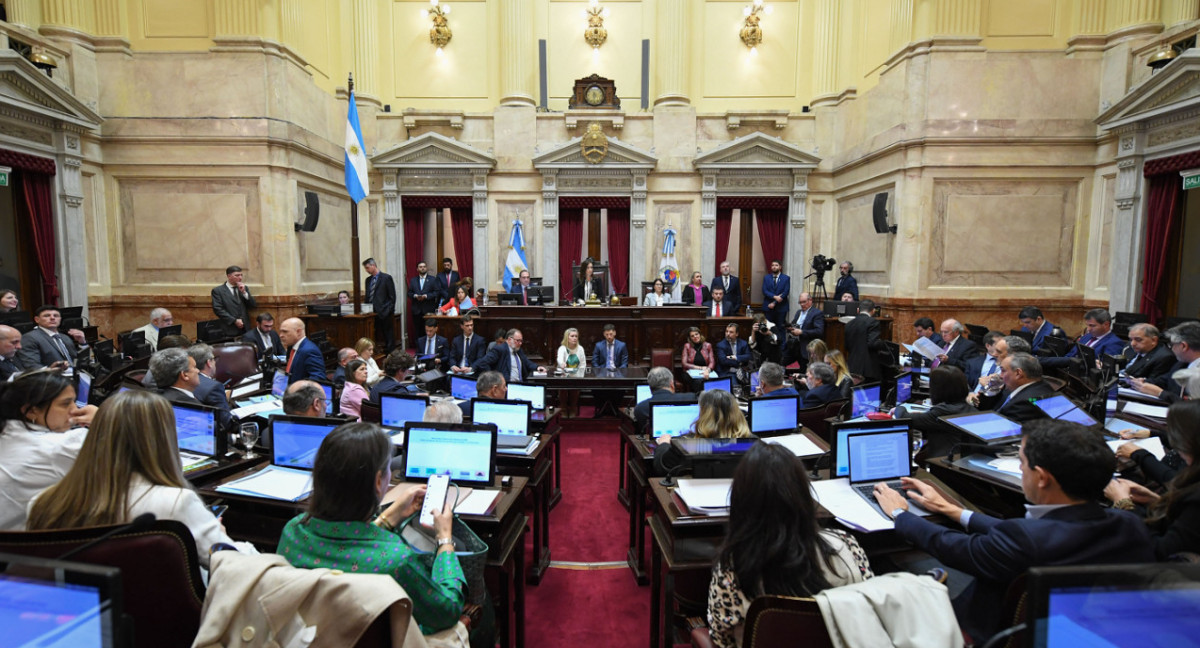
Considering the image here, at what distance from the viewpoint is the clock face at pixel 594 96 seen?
1156 centimetres

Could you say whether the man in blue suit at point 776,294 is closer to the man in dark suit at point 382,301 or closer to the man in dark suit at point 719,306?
the man in dark suit at point 719,306

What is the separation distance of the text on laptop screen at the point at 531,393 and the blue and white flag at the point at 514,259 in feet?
21.5

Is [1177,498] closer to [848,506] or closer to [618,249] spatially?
[848,506]

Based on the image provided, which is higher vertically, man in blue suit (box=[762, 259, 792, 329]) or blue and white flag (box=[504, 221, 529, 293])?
blue and white flag (box=[504, 221, 529, 293])

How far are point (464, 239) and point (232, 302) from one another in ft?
15.6

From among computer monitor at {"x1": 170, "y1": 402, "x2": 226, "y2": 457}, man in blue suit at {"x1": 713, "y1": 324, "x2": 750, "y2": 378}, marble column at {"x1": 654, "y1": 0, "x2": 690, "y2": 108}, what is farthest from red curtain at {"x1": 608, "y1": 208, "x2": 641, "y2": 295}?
computer monitor at {"x1": 170, "y1": 402, "x2": 226, "y2": 457}

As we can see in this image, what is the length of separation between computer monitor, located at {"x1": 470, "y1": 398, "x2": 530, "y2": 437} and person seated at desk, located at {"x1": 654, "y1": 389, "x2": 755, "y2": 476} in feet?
2.88

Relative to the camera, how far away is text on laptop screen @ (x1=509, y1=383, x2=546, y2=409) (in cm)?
461

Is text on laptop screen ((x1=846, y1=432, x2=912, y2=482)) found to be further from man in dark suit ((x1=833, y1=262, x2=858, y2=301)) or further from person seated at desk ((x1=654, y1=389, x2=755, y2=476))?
man in dark suit ((x1=833, y1=262, x2=858, y2=301))

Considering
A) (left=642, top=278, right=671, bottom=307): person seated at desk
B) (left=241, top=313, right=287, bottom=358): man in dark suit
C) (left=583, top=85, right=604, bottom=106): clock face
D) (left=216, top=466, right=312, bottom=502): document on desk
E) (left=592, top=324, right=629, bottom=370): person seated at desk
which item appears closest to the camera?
(left=216, top=466, right=312, bottom=502): document on desk

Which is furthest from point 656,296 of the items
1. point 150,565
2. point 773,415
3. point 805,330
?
point 150,565

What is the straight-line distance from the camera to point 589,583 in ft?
11.5

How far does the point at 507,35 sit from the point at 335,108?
12.0 ft

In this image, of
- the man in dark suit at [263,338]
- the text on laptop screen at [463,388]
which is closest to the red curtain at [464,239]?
the man in dark suit at [263,338]
